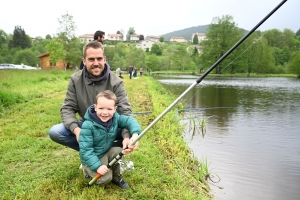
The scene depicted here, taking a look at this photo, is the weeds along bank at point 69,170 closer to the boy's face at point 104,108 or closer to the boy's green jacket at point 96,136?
the boy's green jacket at point 96,136

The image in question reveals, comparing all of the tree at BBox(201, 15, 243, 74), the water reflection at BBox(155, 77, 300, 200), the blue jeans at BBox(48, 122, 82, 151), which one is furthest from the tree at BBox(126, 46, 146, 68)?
the blue jeans at BBox(48, 122, 82, 151)

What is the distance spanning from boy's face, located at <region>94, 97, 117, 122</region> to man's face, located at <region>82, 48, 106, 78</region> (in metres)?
0.54

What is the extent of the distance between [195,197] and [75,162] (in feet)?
6.24

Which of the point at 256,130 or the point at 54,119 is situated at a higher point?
the point at 54,119

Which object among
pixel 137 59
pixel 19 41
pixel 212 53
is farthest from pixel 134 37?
pixel 212 53

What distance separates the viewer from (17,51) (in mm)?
75375

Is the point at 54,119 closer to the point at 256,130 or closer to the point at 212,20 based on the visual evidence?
the point at 256,130

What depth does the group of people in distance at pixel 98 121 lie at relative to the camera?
2.89 meters

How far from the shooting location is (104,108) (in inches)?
113

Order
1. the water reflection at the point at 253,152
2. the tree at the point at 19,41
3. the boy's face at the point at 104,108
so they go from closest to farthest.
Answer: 1. the boy's face at the point at 104,108
2. the water reflection at the point at 253,152
3. the tree at the point at 19,41

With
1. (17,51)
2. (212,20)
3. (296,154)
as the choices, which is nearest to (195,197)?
(296,154)

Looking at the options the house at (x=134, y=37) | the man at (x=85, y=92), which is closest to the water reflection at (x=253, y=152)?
the man at (x=85, y=92)

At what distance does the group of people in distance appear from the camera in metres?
2.89

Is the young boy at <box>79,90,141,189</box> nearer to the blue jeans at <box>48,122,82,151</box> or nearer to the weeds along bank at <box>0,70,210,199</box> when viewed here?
the weeds along bank at <box>0,70,210,199</box>
